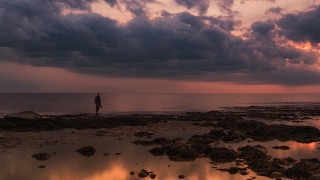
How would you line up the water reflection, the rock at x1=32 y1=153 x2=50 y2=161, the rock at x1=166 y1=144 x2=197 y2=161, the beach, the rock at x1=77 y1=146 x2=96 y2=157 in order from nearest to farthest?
the water reflection < the beach < the rock at x1=32 y1=153 x2=50 y2=161 < the rock at x1=166 y1=144 x2=197 y2=161 < the rock at x1=77 y1=146 x2=96 y2=157

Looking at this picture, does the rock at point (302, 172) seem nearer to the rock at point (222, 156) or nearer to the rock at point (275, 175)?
the rock at point (275, 175)

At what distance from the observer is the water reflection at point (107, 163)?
1216 centimetres

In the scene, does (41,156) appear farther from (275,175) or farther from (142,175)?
(275,175)

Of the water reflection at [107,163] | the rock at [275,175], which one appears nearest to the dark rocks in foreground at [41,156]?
the water reflection at [107,163]

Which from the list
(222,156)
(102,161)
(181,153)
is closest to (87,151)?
(102,161)

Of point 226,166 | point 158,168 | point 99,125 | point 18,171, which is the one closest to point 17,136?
point 99,125

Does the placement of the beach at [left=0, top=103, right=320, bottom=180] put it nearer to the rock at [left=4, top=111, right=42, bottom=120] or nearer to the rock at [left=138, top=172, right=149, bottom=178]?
the rock at [left=138, top=172, right=149, bottom=178]

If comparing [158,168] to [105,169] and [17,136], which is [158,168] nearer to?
[105,169]

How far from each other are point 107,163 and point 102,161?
0.62 metres

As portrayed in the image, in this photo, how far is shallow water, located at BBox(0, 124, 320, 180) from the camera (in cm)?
1220

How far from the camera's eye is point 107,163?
14266 millimetres

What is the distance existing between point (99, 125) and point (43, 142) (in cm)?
1045

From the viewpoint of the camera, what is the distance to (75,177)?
11781mm

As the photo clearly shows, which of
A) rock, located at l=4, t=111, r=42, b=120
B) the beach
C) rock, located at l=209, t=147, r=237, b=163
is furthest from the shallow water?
rock, located at l=4, t=111, r=42, b=120
